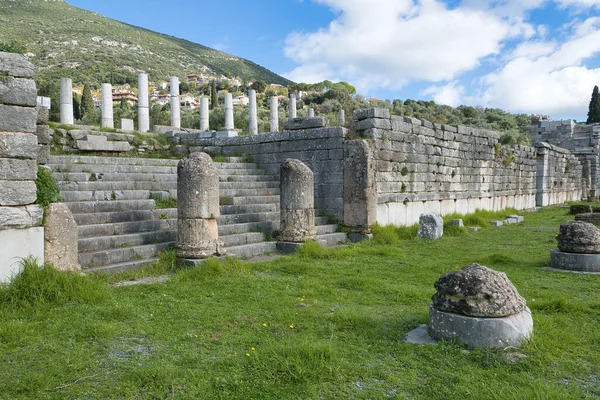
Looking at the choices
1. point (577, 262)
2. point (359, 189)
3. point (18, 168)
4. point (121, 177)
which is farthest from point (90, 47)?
point (577, 262)

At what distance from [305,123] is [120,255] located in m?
6.50

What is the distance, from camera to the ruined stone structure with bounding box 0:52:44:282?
548 centimetres

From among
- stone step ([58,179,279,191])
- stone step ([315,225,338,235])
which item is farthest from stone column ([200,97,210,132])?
stone step ([315,225,338,235])

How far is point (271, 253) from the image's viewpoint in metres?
9.05

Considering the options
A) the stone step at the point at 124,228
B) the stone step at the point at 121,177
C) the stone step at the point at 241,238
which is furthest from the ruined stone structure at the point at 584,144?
the stone step at the point at 124,228

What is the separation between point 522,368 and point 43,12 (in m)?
81.5

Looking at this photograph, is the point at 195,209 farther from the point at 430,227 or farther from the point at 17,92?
the point at 430,227

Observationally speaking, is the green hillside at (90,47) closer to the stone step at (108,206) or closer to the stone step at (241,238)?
the stone step at (108,206)

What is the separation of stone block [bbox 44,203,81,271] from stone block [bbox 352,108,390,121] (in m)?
7.46

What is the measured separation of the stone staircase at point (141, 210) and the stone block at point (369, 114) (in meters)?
2.70

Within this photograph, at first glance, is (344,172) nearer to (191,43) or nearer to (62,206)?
(62,206)

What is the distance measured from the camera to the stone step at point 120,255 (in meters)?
6.75

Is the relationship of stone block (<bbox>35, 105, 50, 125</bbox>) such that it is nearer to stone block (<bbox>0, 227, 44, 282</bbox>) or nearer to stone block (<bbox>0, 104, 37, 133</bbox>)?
stone block (<bbox>0, 104, 37, 133</bbox>)

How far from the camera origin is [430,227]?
1159cm
